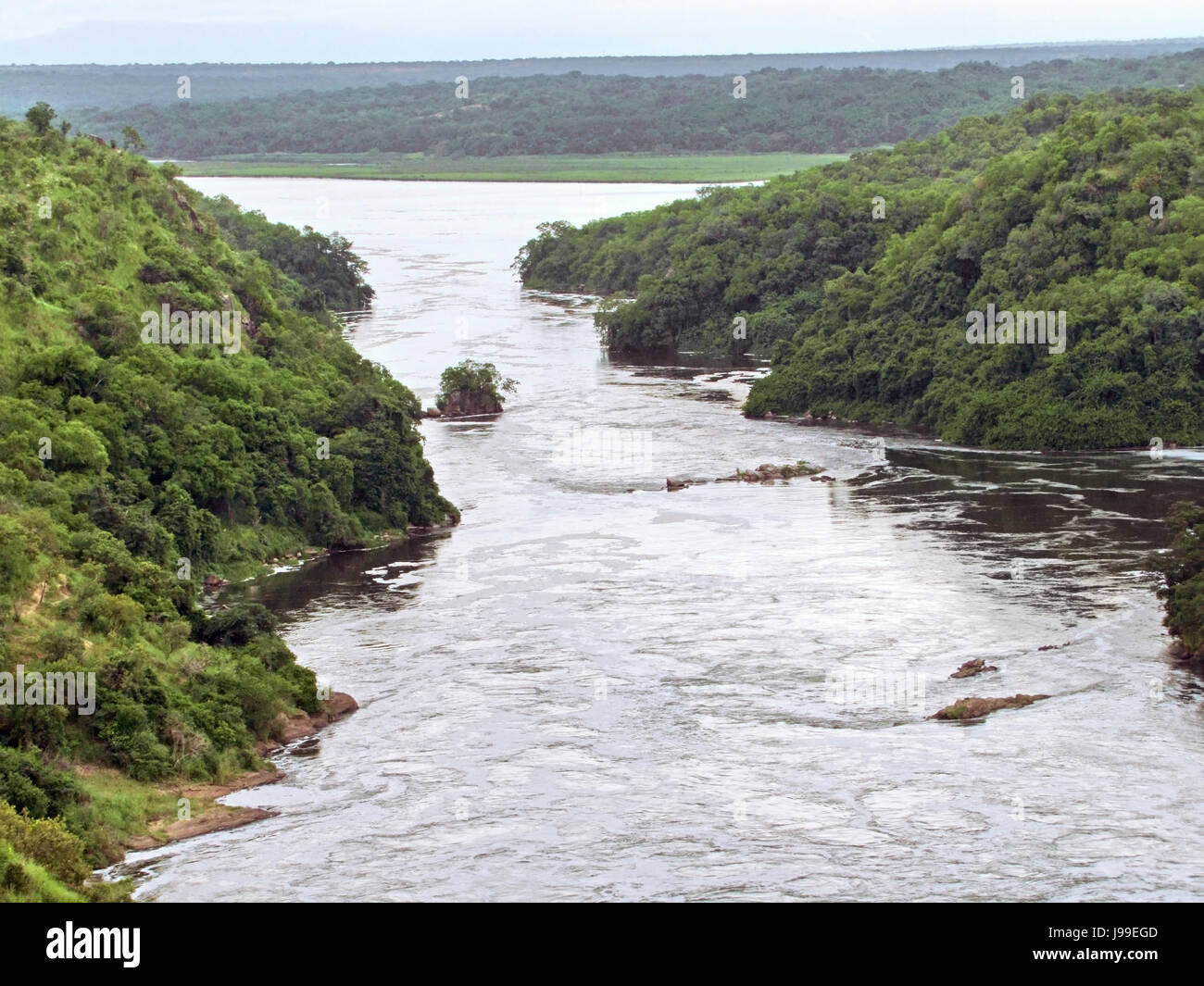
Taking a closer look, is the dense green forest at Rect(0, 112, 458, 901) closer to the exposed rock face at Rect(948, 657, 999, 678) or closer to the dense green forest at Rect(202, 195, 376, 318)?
the exposed rock face at Rect(948, 657, 999, 678)

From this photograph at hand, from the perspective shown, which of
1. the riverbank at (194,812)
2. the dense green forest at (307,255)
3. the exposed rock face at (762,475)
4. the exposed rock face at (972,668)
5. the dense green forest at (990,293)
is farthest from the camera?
the dense green forest at (307,255)

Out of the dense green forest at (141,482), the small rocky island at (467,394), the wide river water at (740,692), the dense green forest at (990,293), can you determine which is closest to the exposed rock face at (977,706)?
the wide river water at (740,692)

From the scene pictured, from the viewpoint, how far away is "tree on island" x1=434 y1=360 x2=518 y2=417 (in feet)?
274

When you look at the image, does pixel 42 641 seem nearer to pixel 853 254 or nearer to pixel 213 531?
pixel 213 531

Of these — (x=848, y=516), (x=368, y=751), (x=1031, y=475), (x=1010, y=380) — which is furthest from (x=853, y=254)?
(x=368, y=751)

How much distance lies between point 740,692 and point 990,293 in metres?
46.5

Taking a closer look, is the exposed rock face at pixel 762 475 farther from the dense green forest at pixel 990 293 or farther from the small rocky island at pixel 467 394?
the small rocky island at pixel 467 394

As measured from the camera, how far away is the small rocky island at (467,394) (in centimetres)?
8338

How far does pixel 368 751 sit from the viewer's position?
38.1m

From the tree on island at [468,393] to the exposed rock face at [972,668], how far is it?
43490 mm

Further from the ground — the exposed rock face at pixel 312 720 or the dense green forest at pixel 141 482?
the dense green forest at pixel 141 482

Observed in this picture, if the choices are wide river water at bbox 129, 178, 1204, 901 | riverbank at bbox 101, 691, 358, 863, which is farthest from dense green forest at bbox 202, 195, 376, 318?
riverbank at bbox 101, 691, 358, 863

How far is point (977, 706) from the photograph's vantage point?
131 ft
